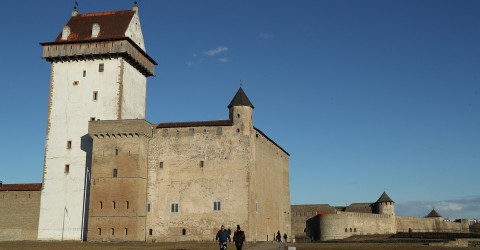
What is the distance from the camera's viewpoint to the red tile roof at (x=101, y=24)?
4981 cm

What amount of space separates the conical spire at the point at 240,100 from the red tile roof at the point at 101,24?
1158 cm

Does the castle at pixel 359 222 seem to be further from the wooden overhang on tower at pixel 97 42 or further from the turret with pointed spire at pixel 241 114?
the wooden overhang on tower at pixel 97 42

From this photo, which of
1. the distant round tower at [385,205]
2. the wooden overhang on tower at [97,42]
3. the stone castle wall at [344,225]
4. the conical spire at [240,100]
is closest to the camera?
the conical spire at [240,100]

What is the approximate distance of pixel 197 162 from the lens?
4631 cm

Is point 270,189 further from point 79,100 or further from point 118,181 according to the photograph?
point 79,100

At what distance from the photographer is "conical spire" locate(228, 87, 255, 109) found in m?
46.7

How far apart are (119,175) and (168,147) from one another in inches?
188

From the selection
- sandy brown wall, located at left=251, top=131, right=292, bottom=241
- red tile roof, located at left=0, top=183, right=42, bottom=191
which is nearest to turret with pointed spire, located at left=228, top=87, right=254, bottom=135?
sandy brown wall, located at left=251, top=131, right=292, bottom=241

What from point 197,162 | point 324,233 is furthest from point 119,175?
point 324,233

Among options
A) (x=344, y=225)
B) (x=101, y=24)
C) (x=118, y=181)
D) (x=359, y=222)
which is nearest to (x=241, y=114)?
(x=118, y=181)

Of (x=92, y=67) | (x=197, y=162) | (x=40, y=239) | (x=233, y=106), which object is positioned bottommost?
(x=40, y=239)

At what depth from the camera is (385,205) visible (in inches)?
3177

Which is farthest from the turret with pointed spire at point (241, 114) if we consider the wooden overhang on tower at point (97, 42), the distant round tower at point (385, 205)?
the distant round tower at point (385, 205)

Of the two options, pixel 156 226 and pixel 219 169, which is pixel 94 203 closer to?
pixel 156 226
